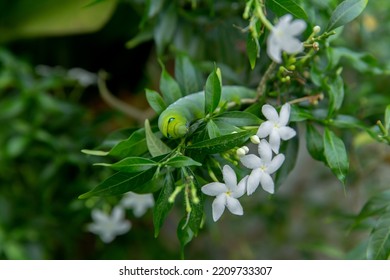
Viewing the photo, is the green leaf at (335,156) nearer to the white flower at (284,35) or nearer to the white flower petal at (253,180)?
the white flower petal at (253,180)

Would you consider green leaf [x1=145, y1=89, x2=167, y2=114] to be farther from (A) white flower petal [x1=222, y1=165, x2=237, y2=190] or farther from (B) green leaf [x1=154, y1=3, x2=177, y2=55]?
(B) green leaf [x1=154, y1=3, x2=177, y2=55]

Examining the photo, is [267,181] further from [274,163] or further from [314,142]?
[314,142]

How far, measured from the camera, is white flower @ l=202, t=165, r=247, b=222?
54cm

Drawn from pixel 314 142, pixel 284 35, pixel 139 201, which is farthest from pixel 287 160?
pixel 139 201

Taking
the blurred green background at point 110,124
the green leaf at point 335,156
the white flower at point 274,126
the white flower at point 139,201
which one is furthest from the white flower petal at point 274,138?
the white flower at point 139,201

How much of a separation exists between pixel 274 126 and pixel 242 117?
0.14 ft

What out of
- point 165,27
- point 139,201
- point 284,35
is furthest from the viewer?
point 139,201

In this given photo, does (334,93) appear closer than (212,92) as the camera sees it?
No

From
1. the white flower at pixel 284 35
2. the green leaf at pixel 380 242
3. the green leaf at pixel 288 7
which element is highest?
the white flower at pixel 284 35

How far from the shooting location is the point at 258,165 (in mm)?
545

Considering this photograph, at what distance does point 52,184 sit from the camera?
1.08m

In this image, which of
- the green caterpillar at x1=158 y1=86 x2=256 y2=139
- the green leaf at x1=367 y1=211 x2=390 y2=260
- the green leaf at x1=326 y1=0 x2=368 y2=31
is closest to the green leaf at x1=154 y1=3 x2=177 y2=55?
the green caterpillar at x1=158 y1=86 x2=256 y2=139

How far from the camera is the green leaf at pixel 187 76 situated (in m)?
0.70

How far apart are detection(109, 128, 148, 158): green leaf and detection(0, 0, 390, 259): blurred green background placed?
26cm
